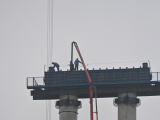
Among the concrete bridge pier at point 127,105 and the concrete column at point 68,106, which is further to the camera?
the concrete column at point 68,106

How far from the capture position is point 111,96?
116062 mm

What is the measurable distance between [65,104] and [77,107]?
180 cm

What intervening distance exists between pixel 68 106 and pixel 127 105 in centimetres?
843

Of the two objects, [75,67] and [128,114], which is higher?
[75,67]

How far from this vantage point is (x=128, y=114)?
4358 inches

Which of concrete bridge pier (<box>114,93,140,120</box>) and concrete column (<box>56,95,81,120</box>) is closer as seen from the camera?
concrete bridge pier (<box>114,93,140,120</box>)

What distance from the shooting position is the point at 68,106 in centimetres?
11369

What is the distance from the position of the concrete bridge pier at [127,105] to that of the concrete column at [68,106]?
5.73 metres

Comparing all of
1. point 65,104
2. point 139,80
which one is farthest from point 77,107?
point 139,80

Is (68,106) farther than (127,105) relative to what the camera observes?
Yes

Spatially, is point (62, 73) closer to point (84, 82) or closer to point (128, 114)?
point (84, 82)

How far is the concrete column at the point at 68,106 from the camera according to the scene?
4429 inches

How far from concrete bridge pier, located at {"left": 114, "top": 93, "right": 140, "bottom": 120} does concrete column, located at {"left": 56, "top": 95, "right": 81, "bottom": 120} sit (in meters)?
5.73

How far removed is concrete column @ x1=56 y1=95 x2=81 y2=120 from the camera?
112 m
